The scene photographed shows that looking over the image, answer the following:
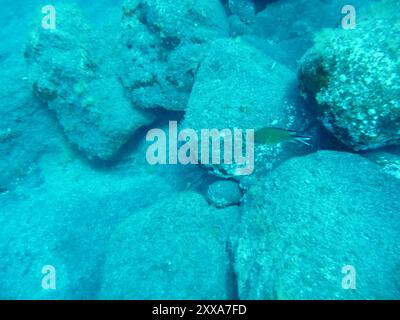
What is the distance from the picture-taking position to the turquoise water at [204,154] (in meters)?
2.66

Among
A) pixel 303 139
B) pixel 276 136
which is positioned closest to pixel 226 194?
pixel 276 136

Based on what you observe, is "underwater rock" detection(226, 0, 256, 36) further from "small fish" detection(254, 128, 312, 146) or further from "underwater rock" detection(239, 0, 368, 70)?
"small fish" detection(254, 128, 312, 146)

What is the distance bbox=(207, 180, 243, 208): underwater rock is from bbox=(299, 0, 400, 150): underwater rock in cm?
128

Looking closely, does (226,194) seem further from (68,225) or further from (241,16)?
(241,16)

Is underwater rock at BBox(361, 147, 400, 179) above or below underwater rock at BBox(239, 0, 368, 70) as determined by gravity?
below

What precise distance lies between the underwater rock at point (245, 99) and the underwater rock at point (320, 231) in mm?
461

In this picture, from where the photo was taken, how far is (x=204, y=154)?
3422mm

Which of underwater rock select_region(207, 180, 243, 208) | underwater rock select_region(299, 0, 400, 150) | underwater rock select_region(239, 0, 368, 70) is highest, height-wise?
underwater rock select_region(239, 0, 368, 70)

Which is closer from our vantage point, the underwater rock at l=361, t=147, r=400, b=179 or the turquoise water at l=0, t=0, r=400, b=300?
the turquoise water at l=0, t=0, r=400, b=300

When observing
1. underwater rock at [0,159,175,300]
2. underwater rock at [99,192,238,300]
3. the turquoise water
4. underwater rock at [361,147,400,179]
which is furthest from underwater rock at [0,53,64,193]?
underwater rock at [361,147,400,179]

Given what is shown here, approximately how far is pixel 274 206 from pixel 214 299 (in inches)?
42.5

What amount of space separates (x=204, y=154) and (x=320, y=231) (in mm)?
1513

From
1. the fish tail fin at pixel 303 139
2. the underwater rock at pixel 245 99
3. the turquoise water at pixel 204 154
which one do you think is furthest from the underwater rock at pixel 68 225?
the fish tail fin at pixel 303 139

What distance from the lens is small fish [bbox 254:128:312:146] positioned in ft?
10.4
